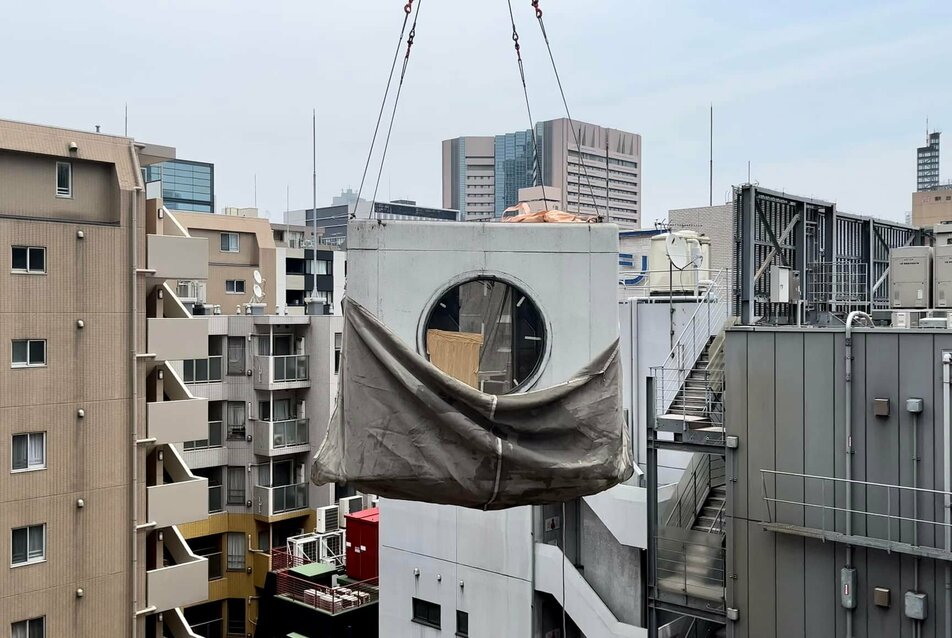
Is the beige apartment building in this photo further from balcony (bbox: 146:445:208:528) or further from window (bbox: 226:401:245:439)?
balcony (bbox: 146:445:208:528)

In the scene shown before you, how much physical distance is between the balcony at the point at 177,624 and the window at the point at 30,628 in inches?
156

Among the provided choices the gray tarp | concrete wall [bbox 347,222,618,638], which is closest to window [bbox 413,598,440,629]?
the gray tarp

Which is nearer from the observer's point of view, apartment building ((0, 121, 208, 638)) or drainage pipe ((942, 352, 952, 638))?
drainage pipe ((942, 352, 952, 638))

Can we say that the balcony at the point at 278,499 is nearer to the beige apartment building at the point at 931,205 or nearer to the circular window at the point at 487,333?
the circular window at the point at 487,333

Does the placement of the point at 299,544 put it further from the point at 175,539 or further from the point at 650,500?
the point at 650,500

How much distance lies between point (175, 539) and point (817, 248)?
1813 centimetres

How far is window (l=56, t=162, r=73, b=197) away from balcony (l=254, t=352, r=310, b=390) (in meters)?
12.0

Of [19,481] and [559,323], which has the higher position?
[559,323]

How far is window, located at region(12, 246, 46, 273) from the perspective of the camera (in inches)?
788

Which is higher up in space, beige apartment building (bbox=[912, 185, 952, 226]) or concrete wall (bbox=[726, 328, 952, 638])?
beige apartment building (bbox=[912, 185, 952, 226])

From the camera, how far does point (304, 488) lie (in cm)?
3356

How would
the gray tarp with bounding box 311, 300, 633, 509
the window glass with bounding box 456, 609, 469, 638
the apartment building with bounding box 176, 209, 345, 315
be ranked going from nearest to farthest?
the gray tarp with bounding box 311, 300, 633, 509 → the window glass with bounding box 456, 609, 469, 638 → the apartment building with bounding box 176, 209, 345, 315

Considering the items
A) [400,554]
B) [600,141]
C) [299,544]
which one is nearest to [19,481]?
[400,554]

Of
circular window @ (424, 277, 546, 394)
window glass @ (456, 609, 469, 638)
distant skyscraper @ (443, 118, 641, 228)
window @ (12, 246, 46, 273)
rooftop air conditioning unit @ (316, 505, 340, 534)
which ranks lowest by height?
rooftop air conditioning unit @ (316, 505, 340, 534)
